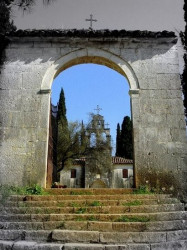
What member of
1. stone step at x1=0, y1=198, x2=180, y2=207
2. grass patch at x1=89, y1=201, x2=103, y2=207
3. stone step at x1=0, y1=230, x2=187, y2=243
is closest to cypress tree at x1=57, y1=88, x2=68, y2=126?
stone step at x1=0, y1=198, x2=180, y2=207

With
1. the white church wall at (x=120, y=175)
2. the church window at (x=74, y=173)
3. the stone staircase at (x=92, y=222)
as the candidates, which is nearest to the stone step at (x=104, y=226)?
the stone staircase at (x=92, y=222)

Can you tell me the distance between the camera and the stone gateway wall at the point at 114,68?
21.9 feet

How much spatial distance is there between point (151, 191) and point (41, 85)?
4.22 meters

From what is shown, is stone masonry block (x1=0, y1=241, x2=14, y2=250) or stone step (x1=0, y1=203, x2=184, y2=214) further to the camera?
stone step (x1=0, y1=203, x2=184, y2=214)

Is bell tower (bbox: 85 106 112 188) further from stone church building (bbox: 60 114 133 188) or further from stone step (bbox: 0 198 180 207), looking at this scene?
stone step (bbox: 0 198 180 207)

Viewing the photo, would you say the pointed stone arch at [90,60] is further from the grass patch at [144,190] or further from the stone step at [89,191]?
the stone step at [89,191]

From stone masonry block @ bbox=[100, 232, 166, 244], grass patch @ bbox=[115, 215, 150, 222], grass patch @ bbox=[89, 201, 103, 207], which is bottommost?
stone masonry block @ bbox=[100, 232, 166, 244]

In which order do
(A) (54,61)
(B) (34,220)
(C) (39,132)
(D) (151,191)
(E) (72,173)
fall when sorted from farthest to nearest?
(E) (72,173) < (A) (54,61) < (C) (39,132) < (D) (151,191) < (B) (34,220)

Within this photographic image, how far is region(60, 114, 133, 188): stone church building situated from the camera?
77.9 feet

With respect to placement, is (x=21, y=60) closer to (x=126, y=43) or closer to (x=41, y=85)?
(x=41, y=85)

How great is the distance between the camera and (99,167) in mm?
26547

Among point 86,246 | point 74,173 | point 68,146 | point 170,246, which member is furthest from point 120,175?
point 86,246

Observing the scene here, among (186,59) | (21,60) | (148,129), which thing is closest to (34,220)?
(148,129)

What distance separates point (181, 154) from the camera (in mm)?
6723
